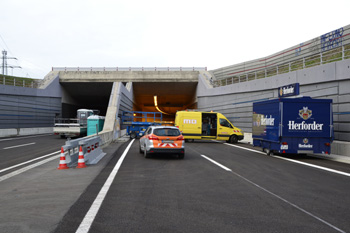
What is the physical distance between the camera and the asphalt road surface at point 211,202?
4.25 m

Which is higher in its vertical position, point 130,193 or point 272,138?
point 272,138

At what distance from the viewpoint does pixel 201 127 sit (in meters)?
22.7

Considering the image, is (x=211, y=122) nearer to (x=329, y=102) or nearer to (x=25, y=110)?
(x=329, y=102)

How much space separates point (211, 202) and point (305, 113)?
9252 millimetres

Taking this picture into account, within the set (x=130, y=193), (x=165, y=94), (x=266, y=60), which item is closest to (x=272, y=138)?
(x=130, y=193)

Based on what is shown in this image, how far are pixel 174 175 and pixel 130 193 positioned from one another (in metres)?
2.48

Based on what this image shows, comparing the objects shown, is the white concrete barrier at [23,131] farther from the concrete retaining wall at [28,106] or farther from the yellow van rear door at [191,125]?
the yellow van rear door at [191,125]

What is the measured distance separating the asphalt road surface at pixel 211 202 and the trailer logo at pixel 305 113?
4.30 metres

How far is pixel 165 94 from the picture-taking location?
157ft

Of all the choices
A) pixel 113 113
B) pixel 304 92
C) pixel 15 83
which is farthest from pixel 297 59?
pixel 15 83

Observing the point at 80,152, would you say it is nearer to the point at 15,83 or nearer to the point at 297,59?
the point at 297,59

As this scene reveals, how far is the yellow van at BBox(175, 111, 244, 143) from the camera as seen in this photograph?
2264 centimetres

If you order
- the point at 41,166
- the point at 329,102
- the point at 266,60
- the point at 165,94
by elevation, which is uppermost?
the point at 266,60

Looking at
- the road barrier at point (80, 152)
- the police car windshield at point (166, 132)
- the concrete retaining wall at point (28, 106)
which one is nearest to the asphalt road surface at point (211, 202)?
the road barrier at point (80, 152)
